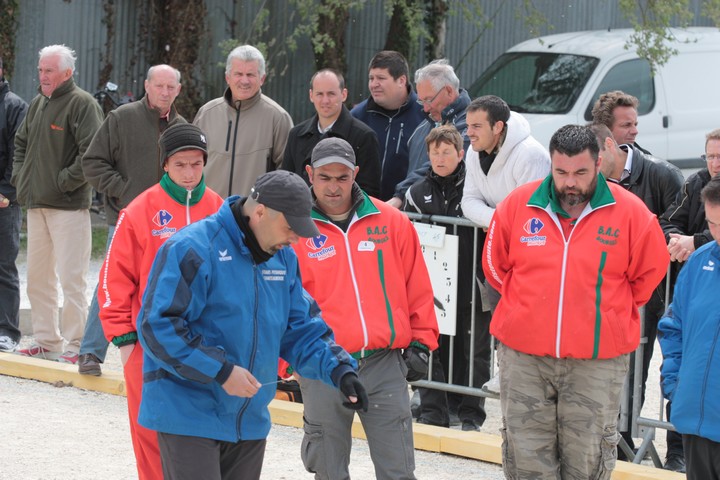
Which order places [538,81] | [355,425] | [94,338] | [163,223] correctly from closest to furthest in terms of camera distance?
[163,223] < [355,425] < [94,338] < [538,81]

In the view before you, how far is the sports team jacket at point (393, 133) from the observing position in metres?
8.99

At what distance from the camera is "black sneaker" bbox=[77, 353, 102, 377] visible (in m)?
8.92

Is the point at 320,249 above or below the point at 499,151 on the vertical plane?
below

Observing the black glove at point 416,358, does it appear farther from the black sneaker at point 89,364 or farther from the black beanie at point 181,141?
the black sneaker at point 89,364

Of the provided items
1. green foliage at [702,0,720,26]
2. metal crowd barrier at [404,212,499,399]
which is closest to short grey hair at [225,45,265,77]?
metal crowd barrier at [404,212,499,399]

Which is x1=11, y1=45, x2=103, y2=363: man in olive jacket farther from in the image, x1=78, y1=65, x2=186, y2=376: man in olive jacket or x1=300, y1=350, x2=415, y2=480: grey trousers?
x1=300, y1=350, x2=415, y2=480: grey trousers

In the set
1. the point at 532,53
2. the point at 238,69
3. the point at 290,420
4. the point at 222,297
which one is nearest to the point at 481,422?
the point at 290,420

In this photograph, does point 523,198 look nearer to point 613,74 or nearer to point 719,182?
point 719,182

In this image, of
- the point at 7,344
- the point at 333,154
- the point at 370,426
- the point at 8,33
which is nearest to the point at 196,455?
the point at 370,426

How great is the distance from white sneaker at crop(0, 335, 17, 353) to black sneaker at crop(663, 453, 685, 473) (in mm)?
5248

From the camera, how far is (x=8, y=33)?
16.4m

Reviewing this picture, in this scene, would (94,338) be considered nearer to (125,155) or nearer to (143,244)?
(125,155)

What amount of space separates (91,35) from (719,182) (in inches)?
532

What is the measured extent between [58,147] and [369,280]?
14.9 feet
